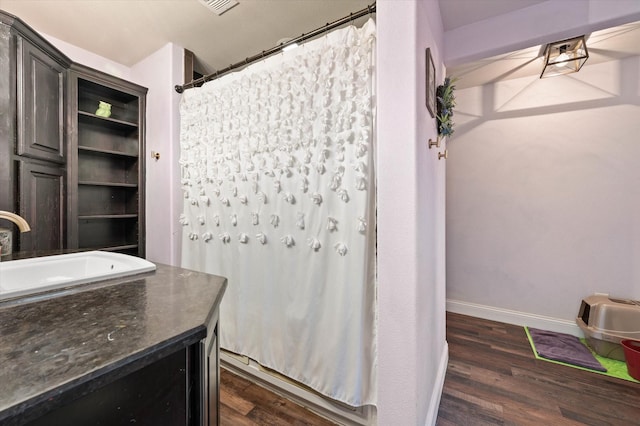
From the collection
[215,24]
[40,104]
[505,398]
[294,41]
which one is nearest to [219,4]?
[215,24]

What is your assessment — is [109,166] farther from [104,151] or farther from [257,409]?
[257,409]

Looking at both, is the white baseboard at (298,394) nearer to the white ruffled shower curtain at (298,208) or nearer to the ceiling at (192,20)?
the white ruffled shower curtain at (298,208)

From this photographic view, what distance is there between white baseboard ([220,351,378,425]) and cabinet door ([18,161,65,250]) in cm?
153

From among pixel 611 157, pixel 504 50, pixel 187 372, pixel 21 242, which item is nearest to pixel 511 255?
pixel 611 157

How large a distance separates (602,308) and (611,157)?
Answer: 1261mm

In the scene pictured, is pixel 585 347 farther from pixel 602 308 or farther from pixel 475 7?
pixel 475 7

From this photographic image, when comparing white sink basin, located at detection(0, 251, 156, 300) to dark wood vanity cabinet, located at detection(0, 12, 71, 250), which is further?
dark wood vanity cabinet, located at detection(0, 12, 71, 250)

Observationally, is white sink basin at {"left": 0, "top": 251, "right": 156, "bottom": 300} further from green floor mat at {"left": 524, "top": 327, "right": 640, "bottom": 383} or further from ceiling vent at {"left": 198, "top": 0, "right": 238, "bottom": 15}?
green floor mat at {"left": 524, "top": 327, "right": 640, "bottom": 383}

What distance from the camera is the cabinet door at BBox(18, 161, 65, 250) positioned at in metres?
1.78

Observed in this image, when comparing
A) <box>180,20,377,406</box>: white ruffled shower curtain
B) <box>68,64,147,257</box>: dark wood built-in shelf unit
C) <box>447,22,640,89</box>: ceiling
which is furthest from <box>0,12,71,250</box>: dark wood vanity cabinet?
<box>447,22,640,89</box>: ceiling

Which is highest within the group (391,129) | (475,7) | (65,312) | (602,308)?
(475,7)

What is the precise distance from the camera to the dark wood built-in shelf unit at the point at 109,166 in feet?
7.51

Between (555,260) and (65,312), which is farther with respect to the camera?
(555,260)

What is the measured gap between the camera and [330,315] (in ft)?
4.66
